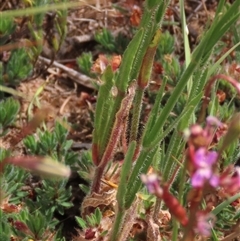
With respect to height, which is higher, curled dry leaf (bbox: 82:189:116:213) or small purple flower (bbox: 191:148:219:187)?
small purple flower (bbox: 191:148:219:187)

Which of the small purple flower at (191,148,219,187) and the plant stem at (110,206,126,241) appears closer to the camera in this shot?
the small purple flower at (191,148,219,187)

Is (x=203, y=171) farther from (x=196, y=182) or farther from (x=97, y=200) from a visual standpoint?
(x=97, y=200)

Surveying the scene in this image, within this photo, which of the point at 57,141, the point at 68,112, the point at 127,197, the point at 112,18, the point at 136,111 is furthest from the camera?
the point at 112,18

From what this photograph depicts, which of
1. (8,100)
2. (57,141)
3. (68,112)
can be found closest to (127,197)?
(57,141)

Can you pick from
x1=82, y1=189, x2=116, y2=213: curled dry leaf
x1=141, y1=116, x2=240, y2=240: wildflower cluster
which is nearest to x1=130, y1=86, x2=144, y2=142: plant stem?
x1=82, y1=189, x2=116, y2=213: curled dry leaf

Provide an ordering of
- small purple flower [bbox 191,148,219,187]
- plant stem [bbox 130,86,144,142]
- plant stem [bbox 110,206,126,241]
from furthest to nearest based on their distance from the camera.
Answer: plant stem [bbox 130,86,144,142]
plant stem [bbox 110,206,126,241]
small purple flower [bbox 191,148,219,187]

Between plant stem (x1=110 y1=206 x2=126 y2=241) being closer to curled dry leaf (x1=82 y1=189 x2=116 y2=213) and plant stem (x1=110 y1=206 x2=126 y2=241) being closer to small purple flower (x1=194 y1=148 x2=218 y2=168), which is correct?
curled dry leaf (x1=82 y1=189 x2=116 y2=213)

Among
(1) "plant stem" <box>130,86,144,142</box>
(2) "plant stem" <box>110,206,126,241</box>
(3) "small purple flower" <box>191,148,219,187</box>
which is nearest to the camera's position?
(3) "small purple flower" <box>191,148,219,187</box>

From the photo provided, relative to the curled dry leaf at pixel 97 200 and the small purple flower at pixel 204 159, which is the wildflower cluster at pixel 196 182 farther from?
the curled dry leaf at pixel 97 200

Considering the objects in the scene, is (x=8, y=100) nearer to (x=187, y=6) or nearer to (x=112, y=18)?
(x=112, y=18)
